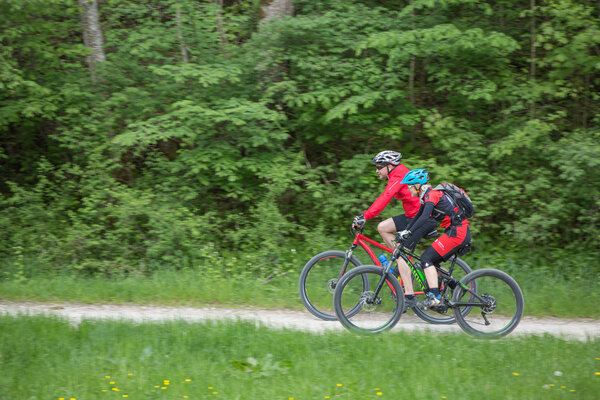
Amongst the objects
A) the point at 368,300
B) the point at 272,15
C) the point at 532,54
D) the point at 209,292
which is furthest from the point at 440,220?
the point at 272,15

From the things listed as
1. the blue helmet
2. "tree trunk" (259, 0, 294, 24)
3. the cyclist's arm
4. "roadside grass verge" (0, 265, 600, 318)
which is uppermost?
"tree trunk" (259, 0, 294, 24)

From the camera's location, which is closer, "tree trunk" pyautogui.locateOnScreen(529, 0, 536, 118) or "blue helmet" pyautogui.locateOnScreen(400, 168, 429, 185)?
"blue helmet" pyautogui.locateOnScreen(400, 168, 429, 185)

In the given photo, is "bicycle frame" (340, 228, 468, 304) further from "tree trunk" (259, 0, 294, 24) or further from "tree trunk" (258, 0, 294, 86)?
"tree trunk" (259, 0, 294, 24)

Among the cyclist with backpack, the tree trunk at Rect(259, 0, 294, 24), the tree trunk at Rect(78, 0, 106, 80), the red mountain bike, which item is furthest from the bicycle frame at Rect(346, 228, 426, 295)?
the tree trunk at Rect(78, 0, 106, 80)

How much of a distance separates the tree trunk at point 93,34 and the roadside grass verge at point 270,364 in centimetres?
680

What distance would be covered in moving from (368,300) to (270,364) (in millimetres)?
1867

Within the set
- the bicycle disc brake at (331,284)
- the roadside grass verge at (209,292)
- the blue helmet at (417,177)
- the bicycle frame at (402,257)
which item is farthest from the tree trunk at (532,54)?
the bicycle disc brake at (331,284)

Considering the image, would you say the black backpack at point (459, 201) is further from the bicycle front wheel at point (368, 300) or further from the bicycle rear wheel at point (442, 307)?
the bicycle front wheel at point (368, 300)

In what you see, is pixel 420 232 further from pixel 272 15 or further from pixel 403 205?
pixel 272 15

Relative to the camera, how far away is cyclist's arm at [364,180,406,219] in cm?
727

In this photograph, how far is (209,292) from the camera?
8.40 metres

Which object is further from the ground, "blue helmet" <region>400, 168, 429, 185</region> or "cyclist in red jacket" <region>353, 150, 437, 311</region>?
"blue helmet" <region>400, 168, 429, 185</region>

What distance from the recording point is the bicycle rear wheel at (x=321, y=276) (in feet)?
25.3

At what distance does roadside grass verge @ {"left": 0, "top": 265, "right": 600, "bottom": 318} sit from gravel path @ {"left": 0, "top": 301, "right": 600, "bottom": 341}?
0.51 ft
